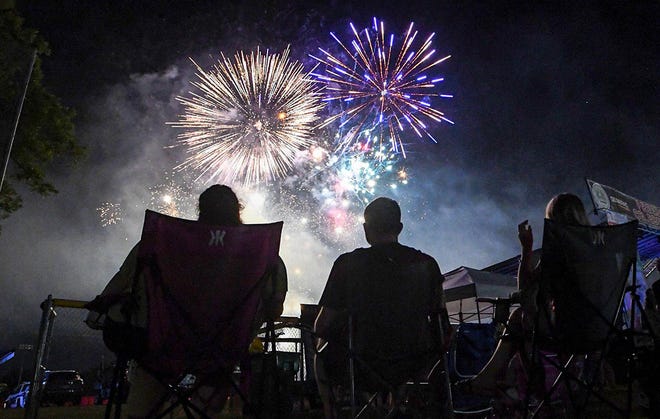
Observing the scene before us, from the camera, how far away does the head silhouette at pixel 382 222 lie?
9.18 ft

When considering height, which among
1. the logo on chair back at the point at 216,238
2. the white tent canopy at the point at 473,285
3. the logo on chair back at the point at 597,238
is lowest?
the logo on chair back at the point at 216,238

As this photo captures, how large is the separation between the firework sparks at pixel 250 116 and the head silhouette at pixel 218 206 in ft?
43.2

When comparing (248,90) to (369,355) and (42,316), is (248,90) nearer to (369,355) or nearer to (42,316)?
(42,316)

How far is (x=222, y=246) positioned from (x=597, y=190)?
65.2ft

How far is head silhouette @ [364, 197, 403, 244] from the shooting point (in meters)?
2.80

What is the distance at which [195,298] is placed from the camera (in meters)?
2.14

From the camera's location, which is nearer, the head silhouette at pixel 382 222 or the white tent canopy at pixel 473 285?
the head silhouette at pixel 382 222

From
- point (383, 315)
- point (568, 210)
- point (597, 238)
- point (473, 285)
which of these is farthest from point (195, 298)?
point (473, 285)

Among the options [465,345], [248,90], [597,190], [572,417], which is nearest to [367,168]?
[248,90]

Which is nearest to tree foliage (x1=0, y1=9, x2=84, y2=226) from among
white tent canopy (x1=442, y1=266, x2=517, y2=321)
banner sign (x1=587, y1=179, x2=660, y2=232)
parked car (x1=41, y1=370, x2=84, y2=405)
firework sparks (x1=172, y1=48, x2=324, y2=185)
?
firework sparks (x1=172, y1=48, x2=324, y2=185)

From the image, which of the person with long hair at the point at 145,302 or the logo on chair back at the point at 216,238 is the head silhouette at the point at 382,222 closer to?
the person with long hair at the point at 145,302

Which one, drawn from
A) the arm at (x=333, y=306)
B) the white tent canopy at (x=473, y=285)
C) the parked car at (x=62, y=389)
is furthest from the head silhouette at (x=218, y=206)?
the parked car at (x=62, y=389)

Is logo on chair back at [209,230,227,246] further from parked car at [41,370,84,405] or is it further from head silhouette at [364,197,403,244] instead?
parked car at [41,370,84,405]

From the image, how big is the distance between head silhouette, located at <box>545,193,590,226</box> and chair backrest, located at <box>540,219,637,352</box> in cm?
50
